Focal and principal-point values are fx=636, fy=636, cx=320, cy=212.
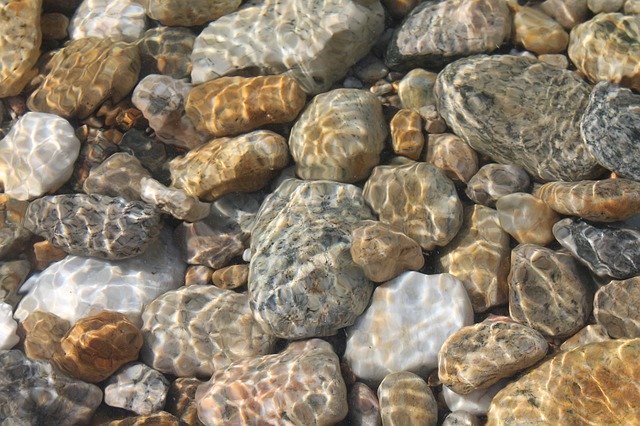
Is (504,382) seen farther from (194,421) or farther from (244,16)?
(244,16)

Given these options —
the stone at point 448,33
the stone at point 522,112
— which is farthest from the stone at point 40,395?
the stone at point 448,33

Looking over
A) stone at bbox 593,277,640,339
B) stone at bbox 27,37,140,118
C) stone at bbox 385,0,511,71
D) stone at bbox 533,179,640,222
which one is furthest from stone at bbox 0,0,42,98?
stone at bbox 593,277,640,339

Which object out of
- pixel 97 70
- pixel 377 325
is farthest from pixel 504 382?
pixel 97 70

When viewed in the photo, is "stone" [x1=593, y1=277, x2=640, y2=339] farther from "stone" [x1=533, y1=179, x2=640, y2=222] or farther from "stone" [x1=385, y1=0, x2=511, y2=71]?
"stone" [x1=385, y1=0, x2=511, y2=71]

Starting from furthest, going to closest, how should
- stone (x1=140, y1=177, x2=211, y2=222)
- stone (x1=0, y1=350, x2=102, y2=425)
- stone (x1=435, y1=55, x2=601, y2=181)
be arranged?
stone (x1=140, y1=177, x2=211, y2=222)
stone (x1=435, y1=55, x2=601, y2=181)
stone (x1=0, y1=350, x2=102, y2=425)

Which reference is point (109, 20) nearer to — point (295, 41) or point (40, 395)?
point (295, 41)

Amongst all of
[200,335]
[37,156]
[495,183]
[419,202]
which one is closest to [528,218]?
[495,183]
